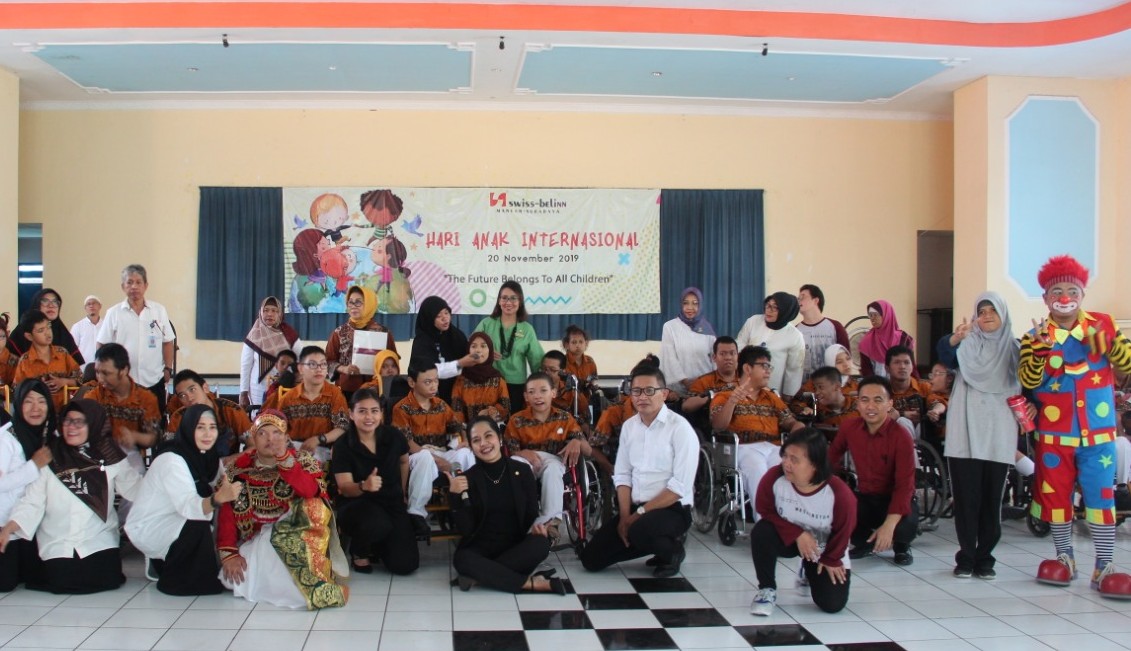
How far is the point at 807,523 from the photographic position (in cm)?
345

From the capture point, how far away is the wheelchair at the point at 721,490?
4.50 metres

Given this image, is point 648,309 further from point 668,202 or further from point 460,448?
point 460,448

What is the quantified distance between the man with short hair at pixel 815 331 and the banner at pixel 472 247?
2.75 m

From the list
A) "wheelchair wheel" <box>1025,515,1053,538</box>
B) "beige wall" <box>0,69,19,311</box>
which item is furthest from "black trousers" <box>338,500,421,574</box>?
"beige wall" <box>0,69,19,311</box>

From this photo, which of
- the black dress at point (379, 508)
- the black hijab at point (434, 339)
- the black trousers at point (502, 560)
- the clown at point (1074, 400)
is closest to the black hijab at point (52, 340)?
the black hijab at point (434, 339)

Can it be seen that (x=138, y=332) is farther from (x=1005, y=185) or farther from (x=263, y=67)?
(x=1005, y=185)

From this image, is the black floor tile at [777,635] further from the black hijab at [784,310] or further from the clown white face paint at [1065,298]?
the black hijab at [784,310]

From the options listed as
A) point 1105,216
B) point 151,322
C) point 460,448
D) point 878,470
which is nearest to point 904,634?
point 878,470

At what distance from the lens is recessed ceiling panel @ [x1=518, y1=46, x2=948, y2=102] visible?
6.75 m

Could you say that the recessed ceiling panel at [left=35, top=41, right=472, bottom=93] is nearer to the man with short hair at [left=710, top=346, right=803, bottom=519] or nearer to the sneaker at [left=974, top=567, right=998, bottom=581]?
the man with short hair at [left=710, top=346, right=803, bottom=519]

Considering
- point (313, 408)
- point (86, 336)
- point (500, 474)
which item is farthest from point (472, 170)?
point (500, 474)

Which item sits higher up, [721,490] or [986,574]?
[721,490]

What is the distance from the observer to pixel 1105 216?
7625 millimetres

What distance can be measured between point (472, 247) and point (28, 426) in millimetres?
4746
